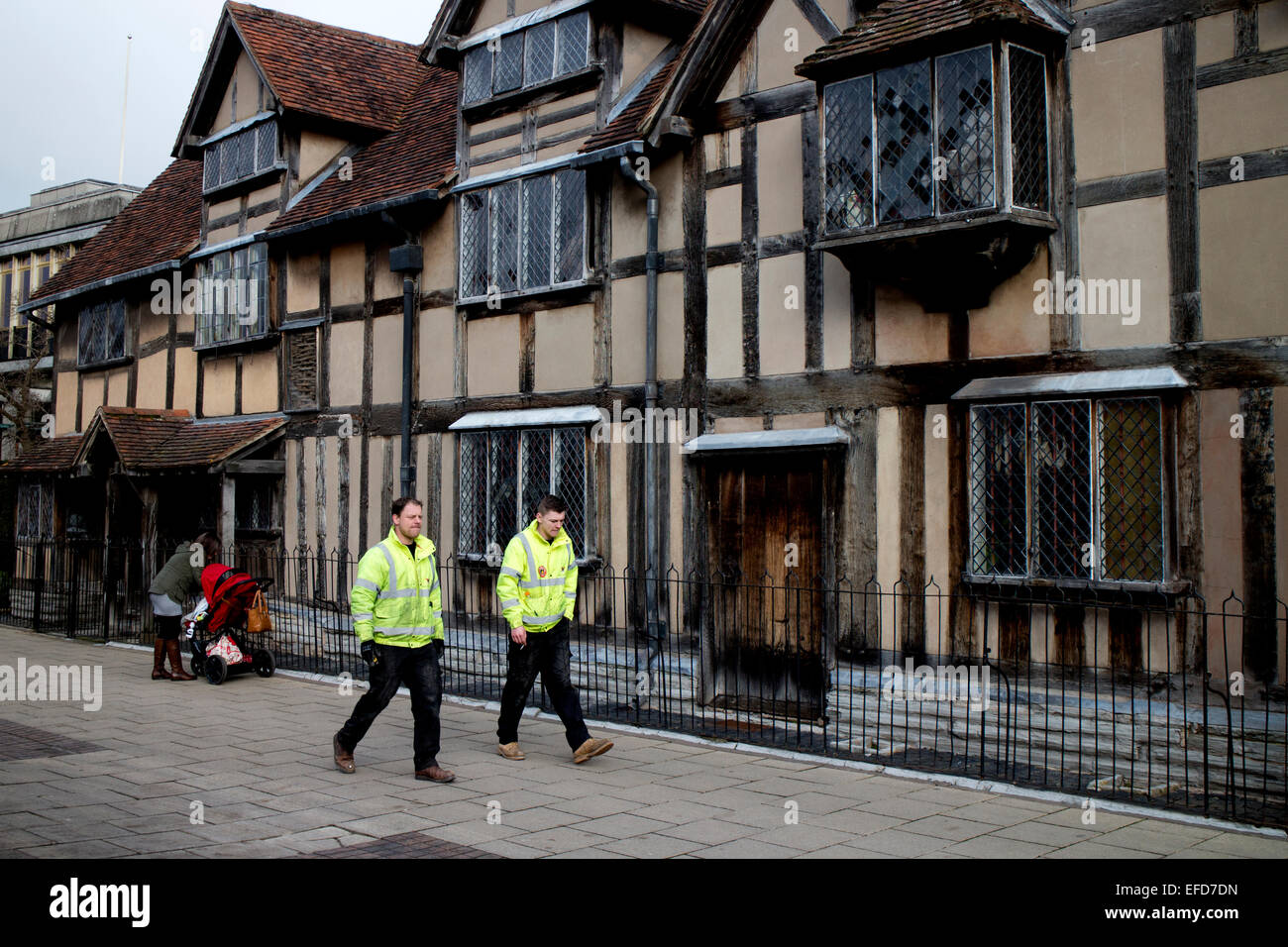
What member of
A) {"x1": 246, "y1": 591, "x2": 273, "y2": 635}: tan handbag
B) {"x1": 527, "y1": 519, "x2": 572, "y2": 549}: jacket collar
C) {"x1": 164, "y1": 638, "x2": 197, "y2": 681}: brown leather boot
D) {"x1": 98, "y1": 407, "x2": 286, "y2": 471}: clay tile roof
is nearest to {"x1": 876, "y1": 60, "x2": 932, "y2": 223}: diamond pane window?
{"x1": 527, "y1": 519, "x2": 572, "y2": 549}: jacket collar

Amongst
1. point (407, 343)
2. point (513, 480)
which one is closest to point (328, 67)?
point (407, 343)

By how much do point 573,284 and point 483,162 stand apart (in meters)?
2.56

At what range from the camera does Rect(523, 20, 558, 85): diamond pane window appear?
45.1 ft

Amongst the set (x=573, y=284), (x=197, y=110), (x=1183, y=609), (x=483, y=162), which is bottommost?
(x=1183, y=609)

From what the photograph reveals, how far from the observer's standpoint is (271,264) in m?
17.3

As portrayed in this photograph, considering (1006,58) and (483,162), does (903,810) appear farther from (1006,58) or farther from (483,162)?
(483,162)

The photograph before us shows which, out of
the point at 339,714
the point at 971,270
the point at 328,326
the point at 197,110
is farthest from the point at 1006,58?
the point at 197,110

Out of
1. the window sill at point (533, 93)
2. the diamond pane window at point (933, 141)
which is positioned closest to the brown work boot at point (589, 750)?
the diamond pane window at point (933, 141)

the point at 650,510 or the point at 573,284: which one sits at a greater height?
the point at 573,284

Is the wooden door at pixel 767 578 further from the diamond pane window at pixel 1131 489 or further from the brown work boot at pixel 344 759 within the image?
the brown work boot at pixel 344 759

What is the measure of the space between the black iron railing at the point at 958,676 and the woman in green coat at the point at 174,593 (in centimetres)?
143

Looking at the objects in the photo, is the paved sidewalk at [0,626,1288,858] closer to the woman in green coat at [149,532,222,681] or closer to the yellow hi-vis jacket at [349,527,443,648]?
the yellow hi-vis jacket at [349,527,443,648]

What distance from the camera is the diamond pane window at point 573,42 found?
13.3 meters

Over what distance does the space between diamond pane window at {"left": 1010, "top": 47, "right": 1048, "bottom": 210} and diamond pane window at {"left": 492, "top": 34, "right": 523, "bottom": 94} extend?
6802mm
